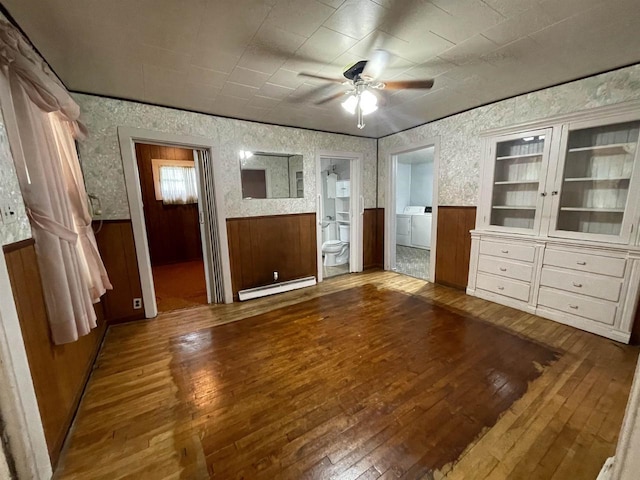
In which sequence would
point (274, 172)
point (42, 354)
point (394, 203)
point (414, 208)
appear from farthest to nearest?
point (414, 208) → point (394, 203) → point (274, 172) → point (42, 354)

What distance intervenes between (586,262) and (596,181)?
2.61 feet

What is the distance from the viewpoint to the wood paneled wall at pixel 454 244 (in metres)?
3.37

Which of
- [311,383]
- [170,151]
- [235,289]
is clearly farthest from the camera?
[170,151]

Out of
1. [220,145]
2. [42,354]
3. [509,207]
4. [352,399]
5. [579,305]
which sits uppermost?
[220,145]

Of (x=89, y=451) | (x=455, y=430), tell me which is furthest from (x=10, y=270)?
(x=455, y=430)

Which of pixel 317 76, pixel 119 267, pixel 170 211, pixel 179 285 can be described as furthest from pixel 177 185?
pixel 317 76

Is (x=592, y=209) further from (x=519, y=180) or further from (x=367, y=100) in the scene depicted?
(x=367, y=100)

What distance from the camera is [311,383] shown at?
1.83 m

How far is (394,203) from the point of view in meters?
4.35

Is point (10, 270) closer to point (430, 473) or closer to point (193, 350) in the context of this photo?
point (193, 350)

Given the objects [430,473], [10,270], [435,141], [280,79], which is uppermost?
[280,79]

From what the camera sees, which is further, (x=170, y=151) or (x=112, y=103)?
(x=170, y=151)

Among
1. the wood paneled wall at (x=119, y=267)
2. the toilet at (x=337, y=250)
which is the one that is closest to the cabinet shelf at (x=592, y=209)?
the toilet at (x=337, y=250)

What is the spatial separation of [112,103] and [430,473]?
3.77 meters
